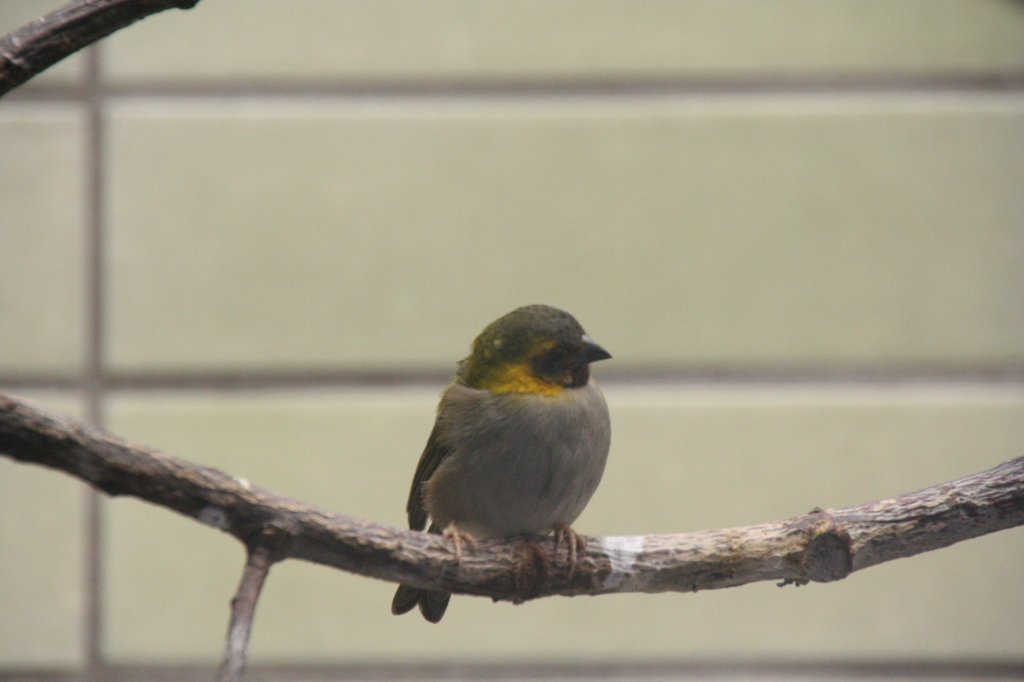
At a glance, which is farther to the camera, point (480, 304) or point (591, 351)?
point (480, 304)

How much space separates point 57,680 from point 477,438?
1060 millimetres

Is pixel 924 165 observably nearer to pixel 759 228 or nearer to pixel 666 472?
pixel 759 228

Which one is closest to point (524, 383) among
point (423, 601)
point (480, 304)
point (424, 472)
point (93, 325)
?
point (424, 472)

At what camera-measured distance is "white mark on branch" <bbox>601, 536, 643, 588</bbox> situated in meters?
1.13

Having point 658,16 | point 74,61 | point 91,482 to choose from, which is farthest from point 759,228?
point 91,482

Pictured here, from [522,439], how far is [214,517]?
46cm

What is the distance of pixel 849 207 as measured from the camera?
6.28 feet

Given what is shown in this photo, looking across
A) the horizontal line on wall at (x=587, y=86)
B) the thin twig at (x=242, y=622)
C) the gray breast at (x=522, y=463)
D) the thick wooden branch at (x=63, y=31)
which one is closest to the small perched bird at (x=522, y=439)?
the gray breast at (x=522, y=463)

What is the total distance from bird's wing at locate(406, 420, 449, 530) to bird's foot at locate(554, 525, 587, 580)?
191mm

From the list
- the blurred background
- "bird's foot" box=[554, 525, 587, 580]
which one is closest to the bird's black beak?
"bird's foot" box=[554, 525, 587, 580]

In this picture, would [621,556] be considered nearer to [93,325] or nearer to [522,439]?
[522,439]

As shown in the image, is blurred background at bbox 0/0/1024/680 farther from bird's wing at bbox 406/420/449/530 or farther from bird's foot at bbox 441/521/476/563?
bird's foot at bbox 441/521/476/563

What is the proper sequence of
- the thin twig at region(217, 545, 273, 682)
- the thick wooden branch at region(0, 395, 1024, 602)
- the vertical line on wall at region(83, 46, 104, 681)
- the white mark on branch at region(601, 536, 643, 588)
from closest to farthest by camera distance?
the thin twig at region(217, 545, 273, 682) → the thick wooden branch at region(0, 395, 1024, 602) → the white mark on branch at region(601, 536, 643, 588) → the vertical line on wall at region(83, 46, 104, 681)

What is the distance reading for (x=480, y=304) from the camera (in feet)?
6.16
